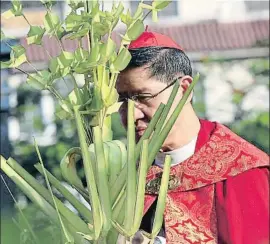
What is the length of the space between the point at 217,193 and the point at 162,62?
35cm

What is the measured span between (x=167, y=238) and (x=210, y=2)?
26.1 ft

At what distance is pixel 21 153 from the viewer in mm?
5602

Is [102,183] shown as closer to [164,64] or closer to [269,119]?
[164,64]

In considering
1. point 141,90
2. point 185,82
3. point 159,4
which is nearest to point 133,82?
point 141,90

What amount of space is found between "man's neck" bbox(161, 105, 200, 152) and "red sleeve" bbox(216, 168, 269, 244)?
6.2 inches

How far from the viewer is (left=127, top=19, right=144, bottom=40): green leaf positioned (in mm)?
2188

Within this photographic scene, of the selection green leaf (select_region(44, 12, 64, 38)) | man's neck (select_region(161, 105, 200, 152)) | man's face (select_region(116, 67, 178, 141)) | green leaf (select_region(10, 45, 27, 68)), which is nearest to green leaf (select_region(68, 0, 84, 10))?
green leaf (select_region(44, 12, 64, 38))

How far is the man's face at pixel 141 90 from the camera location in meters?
2.56

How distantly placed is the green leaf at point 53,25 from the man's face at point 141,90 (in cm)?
39

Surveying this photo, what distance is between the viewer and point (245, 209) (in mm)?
2527

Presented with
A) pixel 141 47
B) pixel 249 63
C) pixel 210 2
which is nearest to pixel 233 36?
pixel 210 2

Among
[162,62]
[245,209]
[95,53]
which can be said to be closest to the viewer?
[95,53]

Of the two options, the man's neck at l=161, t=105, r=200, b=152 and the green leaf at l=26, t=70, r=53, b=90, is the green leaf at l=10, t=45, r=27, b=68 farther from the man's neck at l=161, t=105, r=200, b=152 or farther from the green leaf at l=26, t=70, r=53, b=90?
the man's neck at l=161, t=105, r=200, b=152

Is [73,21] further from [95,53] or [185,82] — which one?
[185,82]
